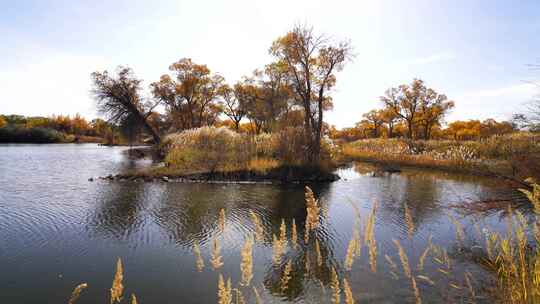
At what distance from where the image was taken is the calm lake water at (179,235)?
177 inches

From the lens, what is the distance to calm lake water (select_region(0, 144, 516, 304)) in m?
4.50

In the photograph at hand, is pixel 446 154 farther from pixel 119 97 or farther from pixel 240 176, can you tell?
pixel 119 97

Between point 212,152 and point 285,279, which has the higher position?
point 212,152

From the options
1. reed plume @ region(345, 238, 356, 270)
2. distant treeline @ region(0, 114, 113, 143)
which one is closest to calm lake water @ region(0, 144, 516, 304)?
reed plume @ region(345, 238, 356, 270)

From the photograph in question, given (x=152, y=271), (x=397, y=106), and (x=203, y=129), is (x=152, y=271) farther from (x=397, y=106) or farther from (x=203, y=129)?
(x=397, y=106)

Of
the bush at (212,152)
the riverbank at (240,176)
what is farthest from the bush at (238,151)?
the riverbank at (240,176)

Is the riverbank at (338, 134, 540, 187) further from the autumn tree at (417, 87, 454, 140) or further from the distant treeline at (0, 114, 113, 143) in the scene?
the distant treeline at (0, 114, 113, 143)

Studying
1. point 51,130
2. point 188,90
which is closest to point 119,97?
point 188,90

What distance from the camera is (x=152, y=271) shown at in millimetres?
5051

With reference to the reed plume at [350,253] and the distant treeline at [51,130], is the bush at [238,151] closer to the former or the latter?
the reed plume at [350,253]

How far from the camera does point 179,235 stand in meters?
6.86

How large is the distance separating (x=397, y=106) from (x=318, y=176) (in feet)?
115

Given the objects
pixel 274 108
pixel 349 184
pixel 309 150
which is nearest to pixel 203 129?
pixel 309 150

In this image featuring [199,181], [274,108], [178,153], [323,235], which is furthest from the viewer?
[274,108]
